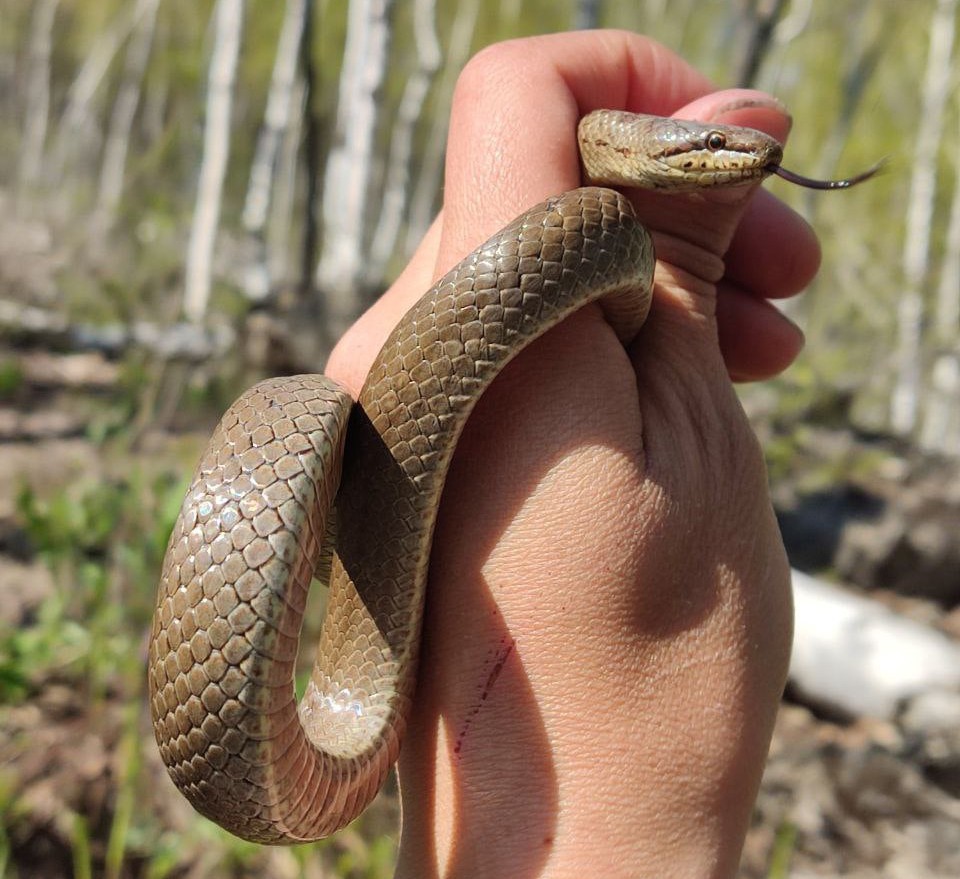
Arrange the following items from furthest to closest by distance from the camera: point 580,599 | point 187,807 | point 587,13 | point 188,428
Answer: point 587,13
point 188,428
point 187,807
point 580,599

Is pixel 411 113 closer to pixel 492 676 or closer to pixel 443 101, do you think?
pixel 443 101

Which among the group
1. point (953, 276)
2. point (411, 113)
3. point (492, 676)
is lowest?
point (953, 276)

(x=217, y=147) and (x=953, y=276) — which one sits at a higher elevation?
(x=217, y=147)

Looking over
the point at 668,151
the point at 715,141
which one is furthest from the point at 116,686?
the point at 715,141

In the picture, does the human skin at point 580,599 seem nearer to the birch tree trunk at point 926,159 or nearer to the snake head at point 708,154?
the snake head at point 708,154

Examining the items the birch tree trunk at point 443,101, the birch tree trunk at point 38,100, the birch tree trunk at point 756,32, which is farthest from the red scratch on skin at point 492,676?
the birch tree trunk at point 38,100

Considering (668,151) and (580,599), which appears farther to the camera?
(668,151)
